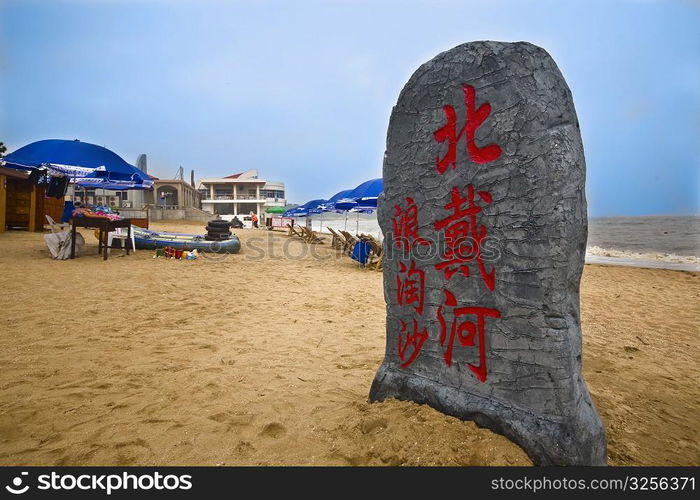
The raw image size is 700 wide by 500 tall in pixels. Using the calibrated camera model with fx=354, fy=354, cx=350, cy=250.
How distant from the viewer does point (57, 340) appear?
346 cm

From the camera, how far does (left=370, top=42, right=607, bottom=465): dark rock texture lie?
1771mm

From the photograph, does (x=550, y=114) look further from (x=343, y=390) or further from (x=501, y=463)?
(x=343, y=390)

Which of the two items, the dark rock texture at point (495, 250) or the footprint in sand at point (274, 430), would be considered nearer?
the dark rock texture at point (495, 250)

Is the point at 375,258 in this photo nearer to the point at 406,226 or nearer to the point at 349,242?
the point at 349,242

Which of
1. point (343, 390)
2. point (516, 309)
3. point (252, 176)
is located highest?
point (252, 176)

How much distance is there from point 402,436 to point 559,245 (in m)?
1.30

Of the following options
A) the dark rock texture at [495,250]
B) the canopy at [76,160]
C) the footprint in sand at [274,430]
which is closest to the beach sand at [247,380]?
the footprint in sand at [274,430]

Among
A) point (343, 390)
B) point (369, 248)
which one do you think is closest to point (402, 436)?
point (343, 390)

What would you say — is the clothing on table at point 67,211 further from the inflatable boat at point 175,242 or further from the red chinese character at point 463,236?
the red chinese character at point 463,236

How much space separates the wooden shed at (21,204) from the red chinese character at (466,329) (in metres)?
14.4

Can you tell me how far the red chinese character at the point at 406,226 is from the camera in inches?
92.1

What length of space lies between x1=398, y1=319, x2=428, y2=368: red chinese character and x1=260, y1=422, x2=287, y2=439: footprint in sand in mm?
862

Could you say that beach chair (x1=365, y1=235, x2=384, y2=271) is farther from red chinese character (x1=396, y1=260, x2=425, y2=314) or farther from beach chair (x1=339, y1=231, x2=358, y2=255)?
red chinese character (x1=396, y1=260, x2=425, y2=314)
